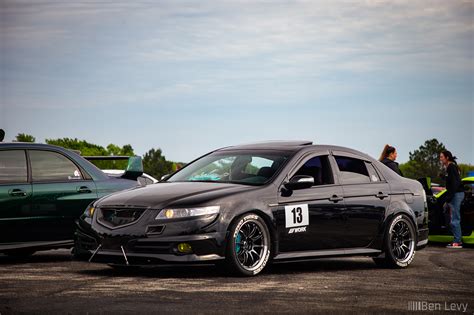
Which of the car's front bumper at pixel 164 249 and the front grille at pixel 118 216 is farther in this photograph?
the front grille at pixel 118 216

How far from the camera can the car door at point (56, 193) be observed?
1168 centimetres

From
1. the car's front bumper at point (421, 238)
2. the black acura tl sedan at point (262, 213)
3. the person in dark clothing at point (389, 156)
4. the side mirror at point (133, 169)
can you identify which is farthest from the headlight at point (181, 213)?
the person in dark clothing at point (389, 156)

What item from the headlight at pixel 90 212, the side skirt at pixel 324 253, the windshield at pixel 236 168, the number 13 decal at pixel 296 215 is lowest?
the side skirt at pixel 324 253

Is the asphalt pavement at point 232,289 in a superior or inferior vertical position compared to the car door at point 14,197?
inferior

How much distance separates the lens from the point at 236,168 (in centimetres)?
1091

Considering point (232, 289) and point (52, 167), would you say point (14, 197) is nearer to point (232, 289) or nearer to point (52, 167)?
point (52, 167)

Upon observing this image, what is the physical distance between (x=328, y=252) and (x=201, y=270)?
1.54 metres

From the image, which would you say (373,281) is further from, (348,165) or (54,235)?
(54,235)

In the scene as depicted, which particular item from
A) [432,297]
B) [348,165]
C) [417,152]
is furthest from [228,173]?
[417,152]

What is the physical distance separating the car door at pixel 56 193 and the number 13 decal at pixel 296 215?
3141mm

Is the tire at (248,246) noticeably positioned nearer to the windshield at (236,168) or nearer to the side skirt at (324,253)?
the side skirt at (324,253)

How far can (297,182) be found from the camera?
10.4 metres

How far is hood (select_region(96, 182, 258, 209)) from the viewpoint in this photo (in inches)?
381

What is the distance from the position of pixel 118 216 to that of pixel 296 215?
6.59ft
